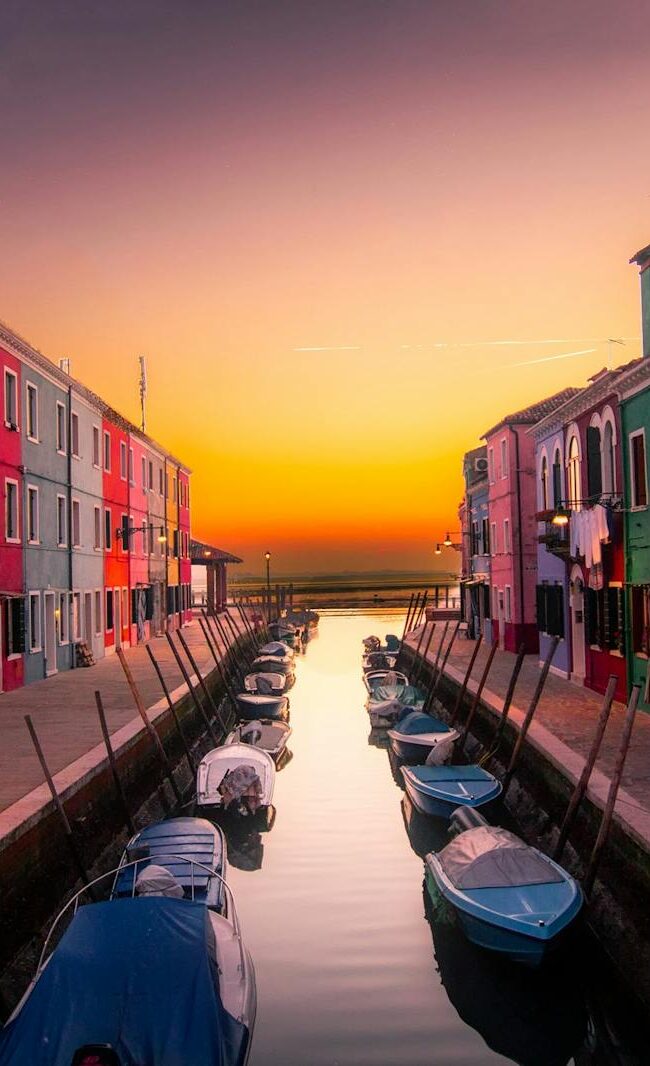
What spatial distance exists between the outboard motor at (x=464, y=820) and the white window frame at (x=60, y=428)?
2113 cm

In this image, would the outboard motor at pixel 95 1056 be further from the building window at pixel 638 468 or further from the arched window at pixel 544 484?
the arched window at pixel 544 484

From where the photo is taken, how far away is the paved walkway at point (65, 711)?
618 inches

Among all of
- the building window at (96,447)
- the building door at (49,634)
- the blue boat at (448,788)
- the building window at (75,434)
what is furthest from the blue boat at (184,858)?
the building window at (96,447)

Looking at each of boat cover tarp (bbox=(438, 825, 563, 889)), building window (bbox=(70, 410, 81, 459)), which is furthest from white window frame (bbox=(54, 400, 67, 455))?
boat cover tarp (bbox=(438, 825, 563, 889))

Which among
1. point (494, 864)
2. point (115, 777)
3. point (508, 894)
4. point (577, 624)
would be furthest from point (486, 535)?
point (508, 894)

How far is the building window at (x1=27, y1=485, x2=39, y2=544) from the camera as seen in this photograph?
29.0m

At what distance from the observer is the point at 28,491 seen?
28.8 m

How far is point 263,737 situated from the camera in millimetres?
24281

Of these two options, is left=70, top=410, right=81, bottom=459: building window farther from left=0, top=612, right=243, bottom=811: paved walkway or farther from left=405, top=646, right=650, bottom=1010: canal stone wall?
left=405, top=646, right=650, bottom=1010: canal stone wall

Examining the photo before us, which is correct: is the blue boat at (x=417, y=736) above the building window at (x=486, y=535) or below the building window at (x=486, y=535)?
below

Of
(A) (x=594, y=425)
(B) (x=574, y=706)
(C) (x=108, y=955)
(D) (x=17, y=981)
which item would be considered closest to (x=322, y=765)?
(B) (x=574, y=706)

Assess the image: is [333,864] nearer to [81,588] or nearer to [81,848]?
[81,848]

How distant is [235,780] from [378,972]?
7.16m

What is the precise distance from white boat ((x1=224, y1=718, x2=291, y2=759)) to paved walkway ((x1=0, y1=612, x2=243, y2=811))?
2.37 metres
